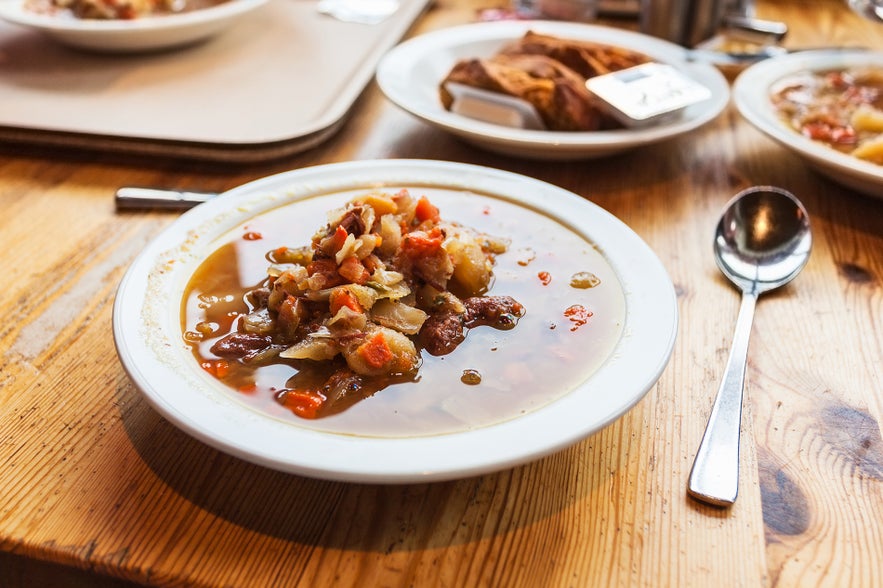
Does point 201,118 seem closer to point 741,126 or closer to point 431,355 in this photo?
point 431,355

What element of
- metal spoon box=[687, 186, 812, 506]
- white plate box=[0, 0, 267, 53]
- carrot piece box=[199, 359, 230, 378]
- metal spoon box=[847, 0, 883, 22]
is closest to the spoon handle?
metal spoon box=[687, 186, 812, 506]

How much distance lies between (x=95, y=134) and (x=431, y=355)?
1.24m

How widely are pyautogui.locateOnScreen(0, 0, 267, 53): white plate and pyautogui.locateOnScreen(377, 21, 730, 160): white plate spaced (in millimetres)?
623

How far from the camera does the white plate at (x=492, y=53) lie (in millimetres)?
1776

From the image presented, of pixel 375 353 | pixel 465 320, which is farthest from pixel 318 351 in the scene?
pixel 465 320

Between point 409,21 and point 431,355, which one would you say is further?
point 409,21

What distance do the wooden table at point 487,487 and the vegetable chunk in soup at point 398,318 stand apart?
119 mm

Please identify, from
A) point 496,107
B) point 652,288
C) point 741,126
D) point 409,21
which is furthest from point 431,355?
point 409,21

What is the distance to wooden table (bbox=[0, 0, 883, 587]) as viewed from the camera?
96 cm

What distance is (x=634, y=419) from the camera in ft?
3.87

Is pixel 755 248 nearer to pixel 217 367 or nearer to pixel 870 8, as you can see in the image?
pixel 870 8

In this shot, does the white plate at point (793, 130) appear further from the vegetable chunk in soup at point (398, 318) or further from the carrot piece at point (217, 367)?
the carrot piece at point (217, 367)

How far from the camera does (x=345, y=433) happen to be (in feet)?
3.16

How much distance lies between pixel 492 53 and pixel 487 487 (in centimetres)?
170
